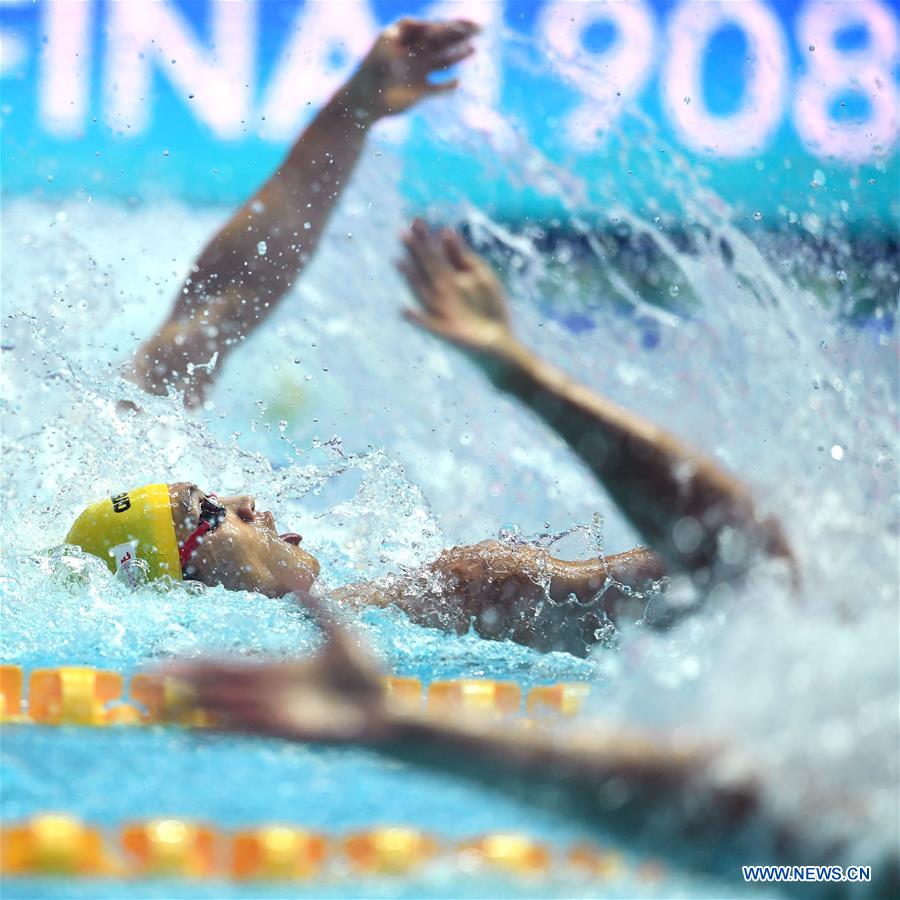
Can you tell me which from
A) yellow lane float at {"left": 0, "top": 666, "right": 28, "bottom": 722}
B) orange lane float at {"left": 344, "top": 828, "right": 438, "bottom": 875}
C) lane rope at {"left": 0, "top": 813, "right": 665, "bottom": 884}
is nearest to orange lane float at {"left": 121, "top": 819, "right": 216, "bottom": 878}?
lane rope at {"left": 0, "top": 813, "right": 665, "bottom": 884}

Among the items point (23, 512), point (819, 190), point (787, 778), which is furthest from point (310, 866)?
point (819, 190)

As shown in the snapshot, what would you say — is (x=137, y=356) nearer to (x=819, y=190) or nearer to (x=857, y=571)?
(x=857, y=571)

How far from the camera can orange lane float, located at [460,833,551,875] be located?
1.53 meters

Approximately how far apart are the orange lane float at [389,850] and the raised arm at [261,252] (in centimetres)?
193

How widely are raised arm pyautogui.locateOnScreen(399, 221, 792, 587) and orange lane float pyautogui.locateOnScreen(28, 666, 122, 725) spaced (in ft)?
3.76

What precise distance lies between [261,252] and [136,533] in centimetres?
89

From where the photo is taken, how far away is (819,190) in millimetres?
8375

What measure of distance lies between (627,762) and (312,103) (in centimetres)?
674

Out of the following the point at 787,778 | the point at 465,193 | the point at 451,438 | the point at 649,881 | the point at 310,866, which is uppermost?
the point at 787,778

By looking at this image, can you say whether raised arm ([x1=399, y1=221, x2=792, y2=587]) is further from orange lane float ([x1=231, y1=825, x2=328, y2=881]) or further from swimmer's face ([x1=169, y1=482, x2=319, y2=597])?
swimmer's face ([x1=169, y1=482, x2=319, y2=597])

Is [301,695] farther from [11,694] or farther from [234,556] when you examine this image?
[234,556]

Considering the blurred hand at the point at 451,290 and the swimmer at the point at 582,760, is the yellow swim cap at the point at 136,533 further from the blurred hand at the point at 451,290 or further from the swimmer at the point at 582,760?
the swimmer at the point at 582,760

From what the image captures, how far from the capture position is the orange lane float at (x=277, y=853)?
5.09ft

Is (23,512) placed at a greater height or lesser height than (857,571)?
lesser
